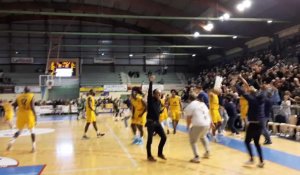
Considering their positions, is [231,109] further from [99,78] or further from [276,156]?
[99,78]

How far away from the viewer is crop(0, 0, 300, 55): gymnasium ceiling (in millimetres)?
20516

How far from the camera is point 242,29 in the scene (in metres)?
24.8

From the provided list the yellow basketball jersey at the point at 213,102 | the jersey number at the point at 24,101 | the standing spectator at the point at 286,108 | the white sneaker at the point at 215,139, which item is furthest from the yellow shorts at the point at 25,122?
the standing spectator at the point at 286,108

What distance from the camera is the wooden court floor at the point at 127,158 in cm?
705

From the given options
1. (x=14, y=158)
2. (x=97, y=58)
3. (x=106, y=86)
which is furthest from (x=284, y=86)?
(x=97, y=58)

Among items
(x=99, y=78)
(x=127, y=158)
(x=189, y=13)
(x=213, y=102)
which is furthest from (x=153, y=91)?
(x=99, y=78)

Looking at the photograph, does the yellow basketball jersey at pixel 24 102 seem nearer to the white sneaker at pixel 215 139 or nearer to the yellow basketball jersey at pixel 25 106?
the yellow basketball jersey at pixel 25 106

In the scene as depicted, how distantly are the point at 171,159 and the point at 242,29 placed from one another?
18794 mm

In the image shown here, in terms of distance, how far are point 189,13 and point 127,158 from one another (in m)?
21.7

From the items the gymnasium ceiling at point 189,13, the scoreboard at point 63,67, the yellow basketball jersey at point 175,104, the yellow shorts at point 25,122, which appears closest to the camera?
the yellow shorts at point 25,122

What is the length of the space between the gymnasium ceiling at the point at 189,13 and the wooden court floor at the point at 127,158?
8.25 meters

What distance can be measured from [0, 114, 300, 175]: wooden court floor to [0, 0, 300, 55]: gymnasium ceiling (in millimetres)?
8246

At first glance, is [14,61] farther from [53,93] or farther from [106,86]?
[106,86]

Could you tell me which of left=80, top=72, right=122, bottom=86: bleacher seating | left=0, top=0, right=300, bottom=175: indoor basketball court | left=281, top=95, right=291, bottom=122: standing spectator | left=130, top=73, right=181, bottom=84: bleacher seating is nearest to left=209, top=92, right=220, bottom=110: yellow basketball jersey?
left=0, top=0, right=300, bottom=175: indoor basketball court
